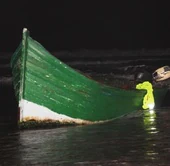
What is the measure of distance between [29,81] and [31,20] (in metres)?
39.1

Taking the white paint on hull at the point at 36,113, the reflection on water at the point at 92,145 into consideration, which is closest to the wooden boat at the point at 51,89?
the white paint on hull at the point at 36,113

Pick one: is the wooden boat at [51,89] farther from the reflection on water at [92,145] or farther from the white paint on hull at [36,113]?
the reflection on water at [92,145]

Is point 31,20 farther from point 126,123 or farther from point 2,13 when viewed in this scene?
point 126,123

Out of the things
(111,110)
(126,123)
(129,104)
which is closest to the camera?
(126,123)

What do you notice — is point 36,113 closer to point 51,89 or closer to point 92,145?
point 51,89

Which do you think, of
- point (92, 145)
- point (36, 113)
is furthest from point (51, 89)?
point (92, 145)

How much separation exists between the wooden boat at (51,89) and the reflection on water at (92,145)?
0.41 meters

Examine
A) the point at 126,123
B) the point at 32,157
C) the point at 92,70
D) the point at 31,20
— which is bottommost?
the point at 32,157

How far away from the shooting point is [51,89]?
8.63m

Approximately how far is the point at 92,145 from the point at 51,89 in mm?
2510

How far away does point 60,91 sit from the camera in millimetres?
8711

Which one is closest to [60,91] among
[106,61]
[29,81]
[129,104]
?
[29,81]

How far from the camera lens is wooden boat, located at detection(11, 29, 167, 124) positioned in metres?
8.45

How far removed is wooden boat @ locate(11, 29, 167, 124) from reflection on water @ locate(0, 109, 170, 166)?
41 centimetres
